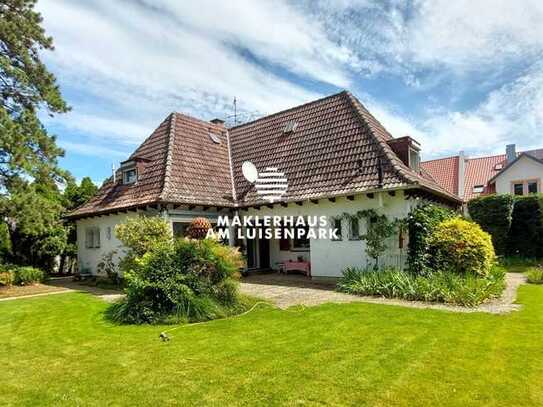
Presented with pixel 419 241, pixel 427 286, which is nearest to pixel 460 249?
pixel 419 241

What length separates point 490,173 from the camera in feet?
98.9

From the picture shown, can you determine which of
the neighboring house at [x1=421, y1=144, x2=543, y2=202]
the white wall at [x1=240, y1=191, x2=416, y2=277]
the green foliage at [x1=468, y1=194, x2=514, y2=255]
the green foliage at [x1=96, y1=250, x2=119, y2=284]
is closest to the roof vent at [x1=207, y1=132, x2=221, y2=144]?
the white wall at [x1=240, y1=191, x2=416, y2=277]

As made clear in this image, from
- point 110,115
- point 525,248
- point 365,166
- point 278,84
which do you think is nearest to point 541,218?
point 525,248

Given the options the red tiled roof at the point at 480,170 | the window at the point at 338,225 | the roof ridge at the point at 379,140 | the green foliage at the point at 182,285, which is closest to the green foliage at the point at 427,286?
the window at the point at 338,225

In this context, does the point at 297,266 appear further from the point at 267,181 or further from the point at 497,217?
the point at 497,217

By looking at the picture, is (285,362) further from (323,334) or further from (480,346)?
(480,346)

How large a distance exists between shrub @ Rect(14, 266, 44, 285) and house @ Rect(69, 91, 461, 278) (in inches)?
81.7

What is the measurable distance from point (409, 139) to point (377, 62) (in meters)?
3.07

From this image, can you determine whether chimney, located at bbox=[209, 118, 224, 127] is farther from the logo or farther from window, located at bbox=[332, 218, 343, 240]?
window, located at bbox=[332, 218, 343, 240]

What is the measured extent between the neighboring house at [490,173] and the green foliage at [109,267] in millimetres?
20550

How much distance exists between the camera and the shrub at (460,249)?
11.1 metres

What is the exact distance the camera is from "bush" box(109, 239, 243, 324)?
328 inches

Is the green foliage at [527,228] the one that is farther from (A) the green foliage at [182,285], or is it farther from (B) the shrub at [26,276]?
(B) the shrub at [26,276]

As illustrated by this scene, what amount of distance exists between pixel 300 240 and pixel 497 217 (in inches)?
413
